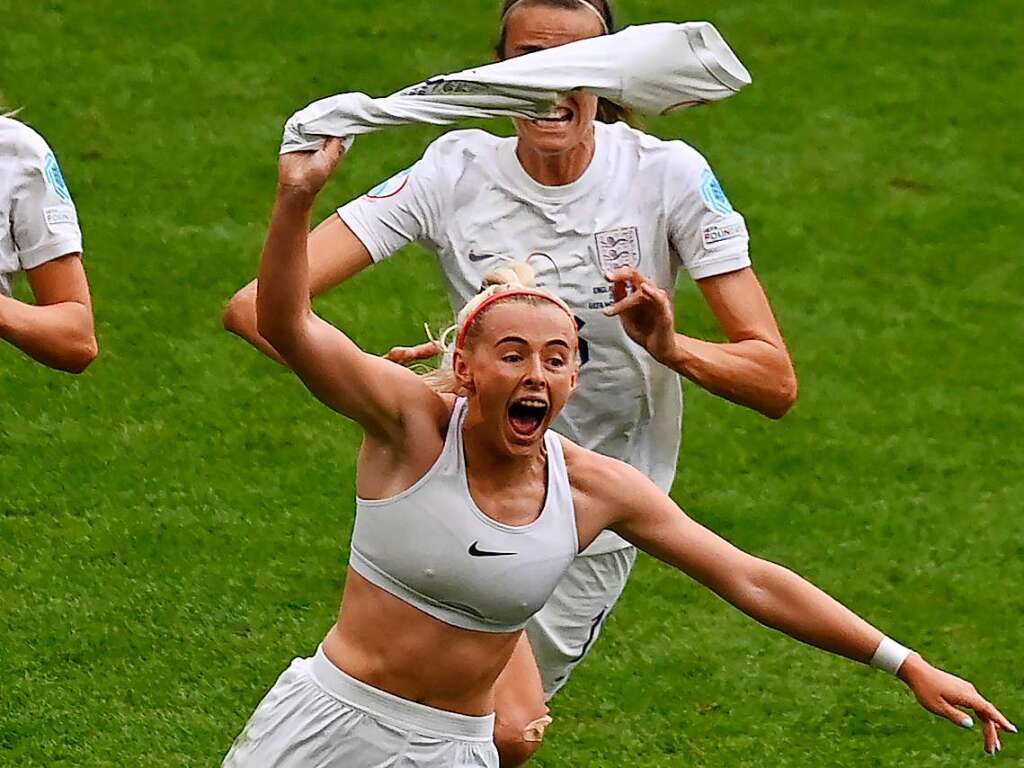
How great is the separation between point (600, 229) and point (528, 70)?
1.21 m

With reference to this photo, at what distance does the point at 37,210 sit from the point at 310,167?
1288 mm

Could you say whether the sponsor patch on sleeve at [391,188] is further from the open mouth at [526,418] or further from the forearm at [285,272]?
the forearm at [285,272]

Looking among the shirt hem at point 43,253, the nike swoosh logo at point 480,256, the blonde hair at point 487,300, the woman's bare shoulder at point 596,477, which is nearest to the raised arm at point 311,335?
the blonde hair at point 487,300

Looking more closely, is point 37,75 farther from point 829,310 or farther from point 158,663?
point 158,663

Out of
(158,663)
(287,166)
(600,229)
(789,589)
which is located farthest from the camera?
(158,663)

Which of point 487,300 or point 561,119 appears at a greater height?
point 561,119

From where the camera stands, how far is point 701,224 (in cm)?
495

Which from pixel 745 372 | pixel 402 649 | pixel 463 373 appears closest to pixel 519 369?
pixel 463 373

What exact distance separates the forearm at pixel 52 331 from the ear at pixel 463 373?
3.32 ft

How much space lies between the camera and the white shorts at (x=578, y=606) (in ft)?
17.4

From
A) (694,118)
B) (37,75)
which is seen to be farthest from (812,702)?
(37,75)

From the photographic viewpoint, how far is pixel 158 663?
680cm

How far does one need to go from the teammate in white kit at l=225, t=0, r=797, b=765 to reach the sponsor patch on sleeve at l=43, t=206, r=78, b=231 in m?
0.46

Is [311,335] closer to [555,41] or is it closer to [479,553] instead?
[479,553]
